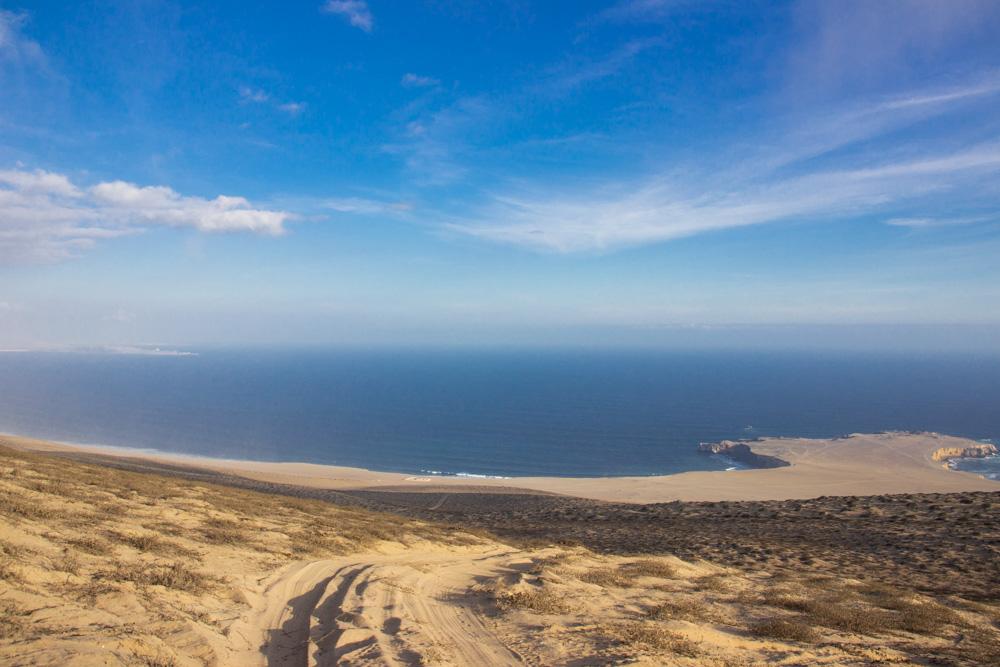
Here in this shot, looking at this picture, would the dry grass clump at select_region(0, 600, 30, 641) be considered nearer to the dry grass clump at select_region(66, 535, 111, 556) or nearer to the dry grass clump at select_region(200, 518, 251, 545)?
the dry grass clump at select_region(66, 535, 111, 556)

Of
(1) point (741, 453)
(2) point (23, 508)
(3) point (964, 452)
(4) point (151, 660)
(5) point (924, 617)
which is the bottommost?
(1) point (741, 453)

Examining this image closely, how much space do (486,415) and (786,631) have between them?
277 ft

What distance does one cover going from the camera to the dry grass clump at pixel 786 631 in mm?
7570

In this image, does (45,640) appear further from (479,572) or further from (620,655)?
(479,572)

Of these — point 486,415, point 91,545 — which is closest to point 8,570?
point 91,545

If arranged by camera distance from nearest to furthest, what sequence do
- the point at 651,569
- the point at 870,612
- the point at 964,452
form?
the point at 870,612, the point at 651,569, the point at 964,452

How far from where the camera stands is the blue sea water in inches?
2562

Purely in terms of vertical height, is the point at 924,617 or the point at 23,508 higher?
the point at 23,508

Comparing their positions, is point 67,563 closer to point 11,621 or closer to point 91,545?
point 91,545

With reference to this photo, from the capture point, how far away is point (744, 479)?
1928 inches

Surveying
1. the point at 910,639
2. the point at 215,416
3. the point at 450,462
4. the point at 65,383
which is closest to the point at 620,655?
the point at 910,639

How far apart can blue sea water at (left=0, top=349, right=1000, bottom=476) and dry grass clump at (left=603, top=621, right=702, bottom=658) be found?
167 ft

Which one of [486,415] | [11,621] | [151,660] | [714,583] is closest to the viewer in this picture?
[151,660]

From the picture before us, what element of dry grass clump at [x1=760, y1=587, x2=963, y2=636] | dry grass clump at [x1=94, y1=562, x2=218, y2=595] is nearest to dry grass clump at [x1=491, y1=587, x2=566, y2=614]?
dry grass clump at [x1=760, y1=587, x2=963, y2=636]
